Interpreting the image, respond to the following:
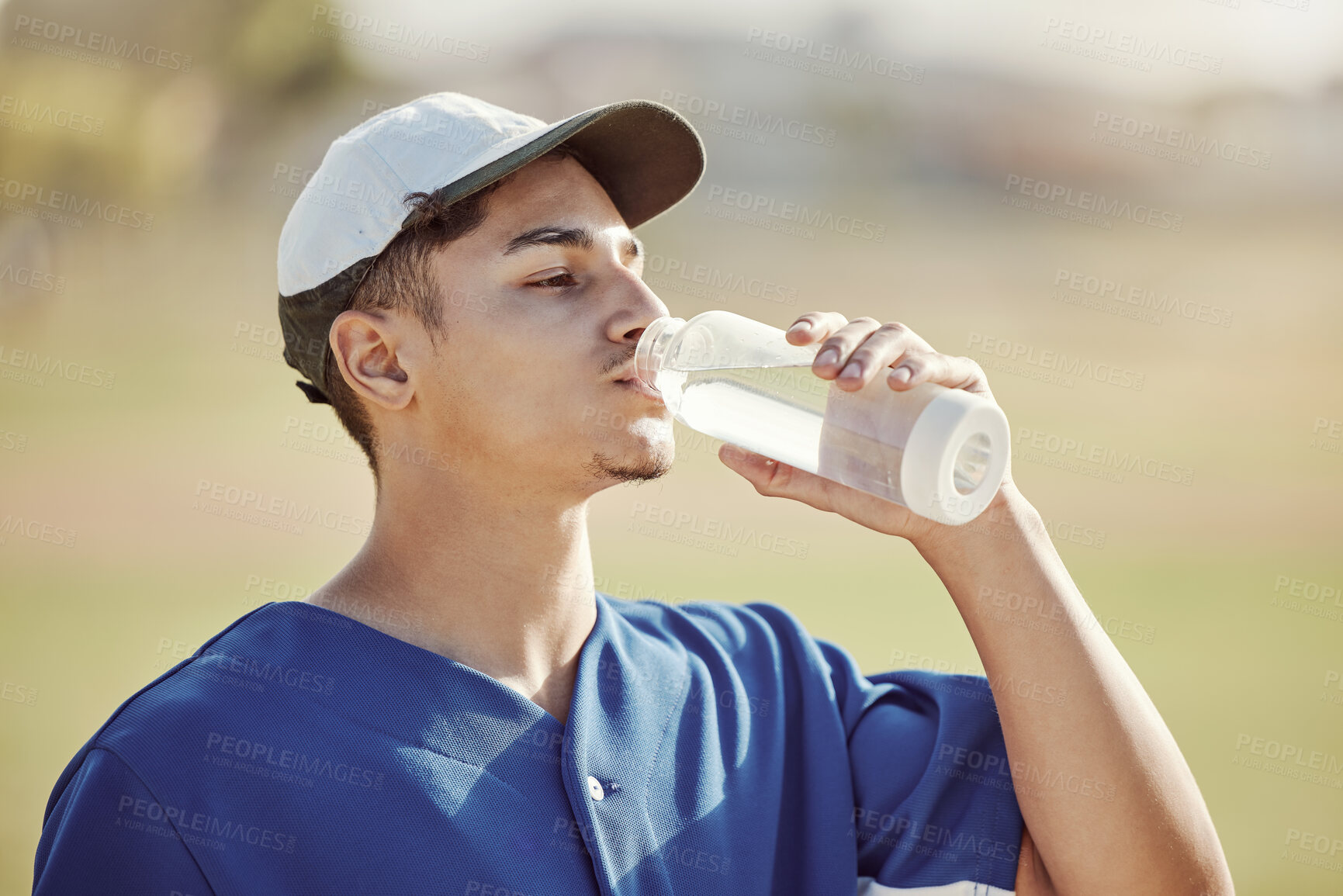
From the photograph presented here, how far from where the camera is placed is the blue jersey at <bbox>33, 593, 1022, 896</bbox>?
1.50 m

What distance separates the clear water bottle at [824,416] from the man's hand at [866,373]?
3 centimetres

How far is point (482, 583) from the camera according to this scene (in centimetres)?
191

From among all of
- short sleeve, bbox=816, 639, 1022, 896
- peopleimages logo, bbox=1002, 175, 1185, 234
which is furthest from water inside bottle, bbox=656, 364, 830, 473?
peopleimages logo, bbox=1002, 175, 1185, 234

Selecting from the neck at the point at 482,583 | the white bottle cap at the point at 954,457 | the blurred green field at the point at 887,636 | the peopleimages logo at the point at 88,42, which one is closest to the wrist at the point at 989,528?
the white bottle cap at the point at 954,457

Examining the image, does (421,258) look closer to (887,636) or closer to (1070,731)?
(1070,731)

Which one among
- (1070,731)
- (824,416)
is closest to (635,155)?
(824,416)

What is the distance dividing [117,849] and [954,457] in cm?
123

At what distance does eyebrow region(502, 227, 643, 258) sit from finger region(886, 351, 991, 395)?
0.65m

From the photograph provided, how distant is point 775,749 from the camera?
1.96 metres

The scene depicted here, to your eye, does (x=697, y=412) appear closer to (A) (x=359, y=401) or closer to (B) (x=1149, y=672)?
(A) (x=359, y=401)

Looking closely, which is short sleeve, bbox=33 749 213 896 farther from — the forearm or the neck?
the forearm

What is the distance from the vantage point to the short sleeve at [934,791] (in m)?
1.80

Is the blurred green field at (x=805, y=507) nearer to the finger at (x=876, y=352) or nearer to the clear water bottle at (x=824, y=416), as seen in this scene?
the clear water bottle at (x=824, y=416)

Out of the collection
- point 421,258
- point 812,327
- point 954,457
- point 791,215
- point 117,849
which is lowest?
point 117,849
